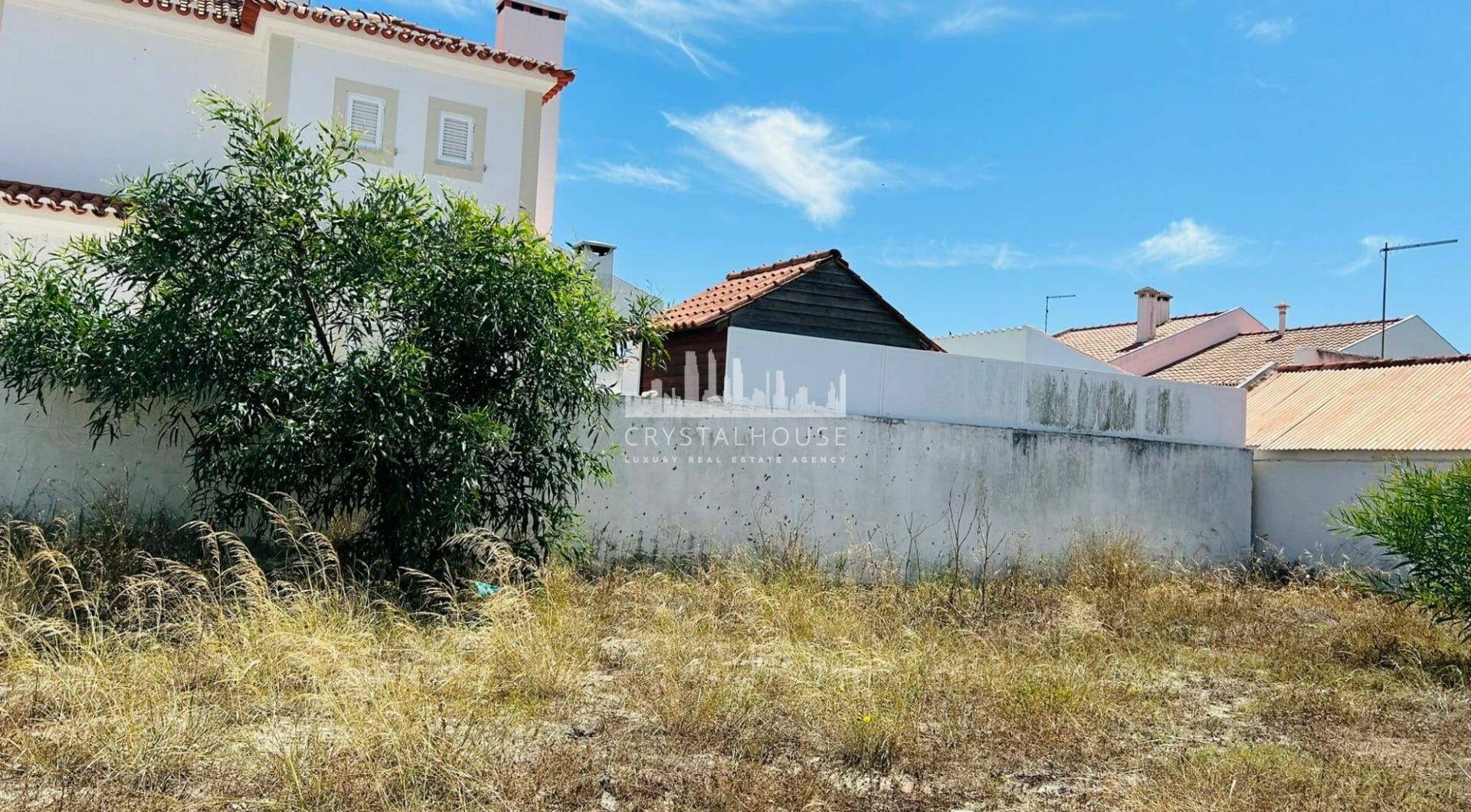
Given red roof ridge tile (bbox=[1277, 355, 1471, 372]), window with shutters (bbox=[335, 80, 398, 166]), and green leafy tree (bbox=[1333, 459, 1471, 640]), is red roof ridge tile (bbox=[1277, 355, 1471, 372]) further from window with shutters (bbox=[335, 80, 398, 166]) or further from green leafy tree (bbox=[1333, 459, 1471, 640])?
window with shutters (bbox=[335, 80, 398, 166])

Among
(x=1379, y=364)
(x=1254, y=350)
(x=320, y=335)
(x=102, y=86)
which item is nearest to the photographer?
(x=320, y=335)

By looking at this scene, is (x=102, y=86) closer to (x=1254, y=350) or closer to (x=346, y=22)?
(x=346, y=22)

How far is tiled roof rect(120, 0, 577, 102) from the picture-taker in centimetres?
1273

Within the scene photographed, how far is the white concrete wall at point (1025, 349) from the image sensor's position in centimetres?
1956

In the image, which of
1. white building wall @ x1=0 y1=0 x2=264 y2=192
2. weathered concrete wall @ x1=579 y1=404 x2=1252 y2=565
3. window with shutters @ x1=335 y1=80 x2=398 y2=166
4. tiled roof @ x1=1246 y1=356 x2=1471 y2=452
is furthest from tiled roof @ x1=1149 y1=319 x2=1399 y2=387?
white building wall @ x1=0 y1=0 x2=264 y2=192

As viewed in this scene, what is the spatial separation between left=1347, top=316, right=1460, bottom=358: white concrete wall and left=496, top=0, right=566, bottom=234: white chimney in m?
20.8

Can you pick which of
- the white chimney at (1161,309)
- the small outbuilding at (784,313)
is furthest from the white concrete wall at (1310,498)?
the white chimney at (1161,309)

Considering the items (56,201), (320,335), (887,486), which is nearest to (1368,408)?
(887,486)

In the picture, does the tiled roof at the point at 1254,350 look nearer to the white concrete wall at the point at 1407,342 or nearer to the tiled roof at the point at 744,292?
the white concrete wall at the point at 1407,342

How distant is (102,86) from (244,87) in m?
1.71

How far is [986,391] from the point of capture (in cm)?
1302

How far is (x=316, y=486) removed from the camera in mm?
8906

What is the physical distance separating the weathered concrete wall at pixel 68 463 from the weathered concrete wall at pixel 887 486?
13.9 feet

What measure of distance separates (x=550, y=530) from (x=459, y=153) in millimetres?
6715
